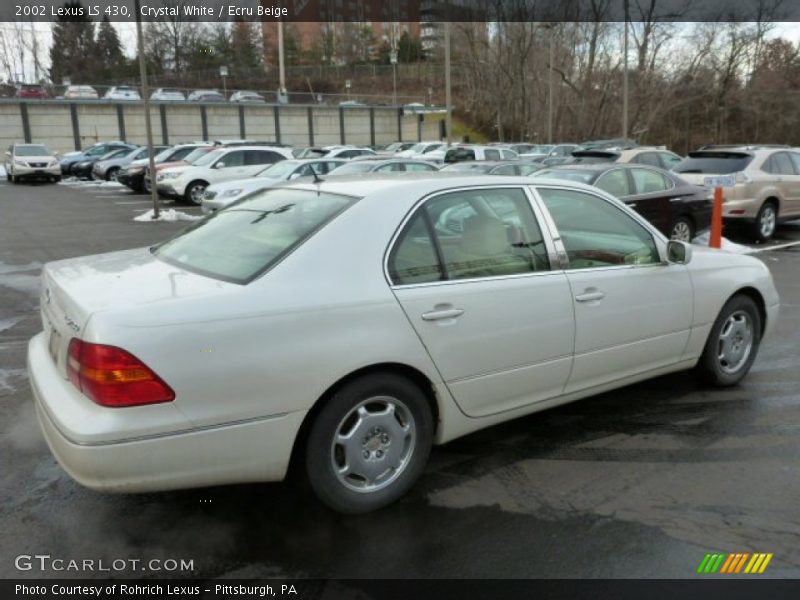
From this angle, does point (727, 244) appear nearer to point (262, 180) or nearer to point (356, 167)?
point (356, 167)

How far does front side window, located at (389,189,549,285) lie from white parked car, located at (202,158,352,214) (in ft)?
33.8

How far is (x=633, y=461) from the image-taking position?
3.75 metres

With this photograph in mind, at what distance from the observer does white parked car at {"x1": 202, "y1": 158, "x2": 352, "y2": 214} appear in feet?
48.0

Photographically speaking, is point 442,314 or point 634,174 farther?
point 634,174

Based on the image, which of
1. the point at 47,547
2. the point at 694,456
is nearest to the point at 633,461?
the point at 694,456

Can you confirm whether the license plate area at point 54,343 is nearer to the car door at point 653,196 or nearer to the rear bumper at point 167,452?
the rear bumper at point 167,452

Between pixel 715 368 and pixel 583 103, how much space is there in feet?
178

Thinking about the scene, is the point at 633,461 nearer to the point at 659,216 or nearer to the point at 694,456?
the point at 694,456

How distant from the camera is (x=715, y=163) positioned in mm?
12461

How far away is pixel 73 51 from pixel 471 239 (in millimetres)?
86386

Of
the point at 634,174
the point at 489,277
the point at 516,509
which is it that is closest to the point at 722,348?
the point at 489,277

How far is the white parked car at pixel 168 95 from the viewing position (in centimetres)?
4548

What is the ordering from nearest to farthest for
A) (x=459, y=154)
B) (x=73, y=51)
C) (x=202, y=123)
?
(x=459, y=154) → (x=202, y=123) → (x=73, y=51)

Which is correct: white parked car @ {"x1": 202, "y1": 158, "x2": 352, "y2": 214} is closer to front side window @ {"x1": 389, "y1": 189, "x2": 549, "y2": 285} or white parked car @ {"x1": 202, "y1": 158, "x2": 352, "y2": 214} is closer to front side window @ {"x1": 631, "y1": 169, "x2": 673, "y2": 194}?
front side window @ {"x1": 631, "y1": 169, "x2": 673, "y2": 194}
